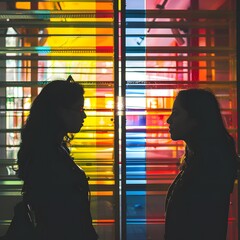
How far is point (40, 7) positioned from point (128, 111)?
1.52 meters

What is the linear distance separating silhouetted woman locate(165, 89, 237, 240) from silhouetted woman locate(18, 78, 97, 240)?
1.60ft

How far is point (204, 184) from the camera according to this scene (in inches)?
83.7

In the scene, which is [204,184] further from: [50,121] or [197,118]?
[50,121]

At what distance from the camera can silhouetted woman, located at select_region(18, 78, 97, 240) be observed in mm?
1975

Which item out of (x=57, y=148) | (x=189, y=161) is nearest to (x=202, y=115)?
(x=189, y=161)

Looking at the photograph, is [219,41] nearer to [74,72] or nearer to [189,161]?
[74,72]

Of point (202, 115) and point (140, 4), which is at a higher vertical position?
point (140, 4)

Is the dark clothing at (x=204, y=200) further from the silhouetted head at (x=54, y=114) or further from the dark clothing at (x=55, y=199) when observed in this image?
the silhouetted head at (x=54, y=114)

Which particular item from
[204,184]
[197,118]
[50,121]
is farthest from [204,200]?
[50,121]

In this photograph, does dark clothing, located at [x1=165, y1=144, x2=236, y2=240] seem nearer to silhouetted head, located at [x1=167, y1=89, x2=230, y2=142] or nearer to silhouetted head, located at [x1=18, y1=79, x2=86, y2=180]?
silhouetted head, located at [x1=167, y1=89, x2=230, y2=142]

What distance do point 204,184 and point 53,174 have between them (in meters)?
0.80

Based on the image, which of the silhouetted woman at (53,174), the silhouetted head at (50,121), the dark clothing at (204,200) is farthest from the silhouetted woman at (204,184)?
the silhouetted head at (50,121)

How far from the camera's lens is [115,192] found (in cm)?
391

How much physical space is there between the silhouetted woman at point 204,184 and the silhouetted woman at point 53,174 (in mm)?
487
